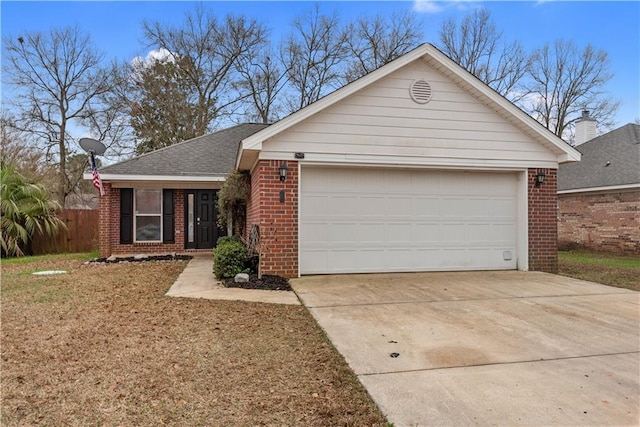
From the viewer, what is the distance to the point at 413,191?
28.0 ft

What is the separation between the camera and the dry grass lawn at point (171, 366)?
2.75 metres

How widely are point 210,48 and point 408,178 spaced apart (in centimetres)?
2093

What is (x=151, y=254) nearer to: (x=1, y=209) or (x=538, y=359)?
(x=1, y=209)

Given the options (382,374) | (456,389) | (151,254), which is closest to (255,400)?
(382,374)

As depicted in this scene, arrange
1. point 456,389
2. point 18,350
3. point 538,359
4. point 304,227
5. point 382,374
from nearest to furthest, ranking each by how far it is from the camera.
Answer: point 456,389, point 382,374, point 538,359, point 18,350, point 304,227

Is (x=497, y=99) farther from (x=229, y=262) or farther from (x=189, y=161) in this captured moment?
(x=189, y=161)

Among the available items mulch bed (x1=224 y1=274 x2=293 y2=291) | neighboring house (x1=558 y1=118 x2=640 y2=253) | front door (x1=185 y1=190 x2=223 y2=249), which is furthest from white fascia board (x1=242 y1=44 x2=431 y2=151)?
neighboring house (x1=558 y1=118 x2=640 y2=253)

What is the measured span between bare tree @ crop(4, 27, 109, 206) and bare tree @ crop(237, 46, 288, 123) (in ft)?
25.7

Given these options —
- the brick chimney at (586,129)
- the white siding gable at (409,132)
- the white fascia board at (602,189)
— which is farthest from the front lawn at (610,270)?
the brick chimney at (586,129)

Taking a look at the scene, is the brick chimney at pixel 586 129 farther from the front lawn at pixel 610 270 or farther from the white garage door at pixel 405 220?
the white garage door at pixel 405 220

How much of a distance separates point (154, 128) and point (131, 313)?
839 inches

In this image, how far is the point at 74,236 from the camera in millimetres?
14570

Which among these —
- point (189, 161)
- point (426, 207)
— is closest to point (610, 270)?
point (426, 207)

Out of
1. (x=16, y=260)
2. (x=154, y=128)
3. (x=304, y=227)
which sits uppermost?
(x=154, y=128)
